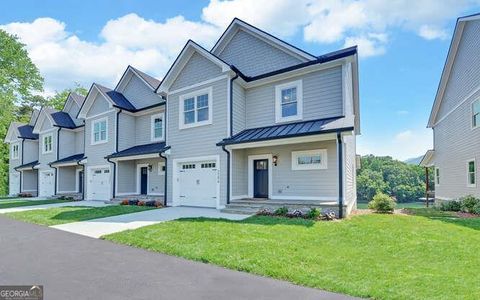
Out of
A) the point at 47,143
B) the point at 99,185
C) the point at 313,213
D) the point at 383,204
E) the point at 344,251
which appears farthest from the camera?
the point at 47,143

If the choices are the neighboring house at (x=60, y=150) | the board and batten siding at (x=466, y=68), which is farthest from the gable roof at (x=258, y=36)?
the neighboring house at (x=60, y=150)

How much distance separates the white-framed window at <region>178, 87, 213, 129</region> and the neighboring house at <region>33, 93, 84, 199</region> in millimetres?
13682

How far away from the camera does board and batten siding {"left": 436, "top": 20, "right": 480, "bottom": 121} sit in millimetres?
14867

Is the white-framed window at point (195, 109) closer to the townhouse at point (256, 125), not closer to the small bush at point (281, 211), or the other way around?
the townhouse at point (256, 125)

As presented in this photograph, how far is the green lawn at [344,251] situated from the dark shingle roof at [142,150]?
822 centimetres

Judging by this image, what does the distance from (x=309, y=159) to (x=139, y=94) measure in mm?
13586

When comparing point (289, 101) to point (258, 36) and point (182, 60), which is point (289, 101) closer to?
point (258, 36)

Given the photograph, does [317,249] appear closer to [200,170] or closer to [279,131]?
[279,131]

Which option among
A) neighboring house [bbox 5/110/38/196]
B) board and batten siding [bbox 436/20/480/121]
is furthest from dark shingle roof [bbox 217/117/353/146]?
neighboring house [bbox 5/110/38/196]

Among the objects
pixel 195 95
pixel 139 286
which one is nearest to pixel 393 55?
pixel 195 95

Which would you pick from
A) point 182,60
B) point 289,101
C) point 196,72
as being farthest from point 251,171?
point 182,60

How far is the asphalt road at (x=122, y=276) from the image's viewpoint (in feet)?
14.4

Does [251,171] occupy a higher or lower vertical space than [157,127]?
lower

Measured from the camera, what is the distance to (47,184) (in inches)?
1052
